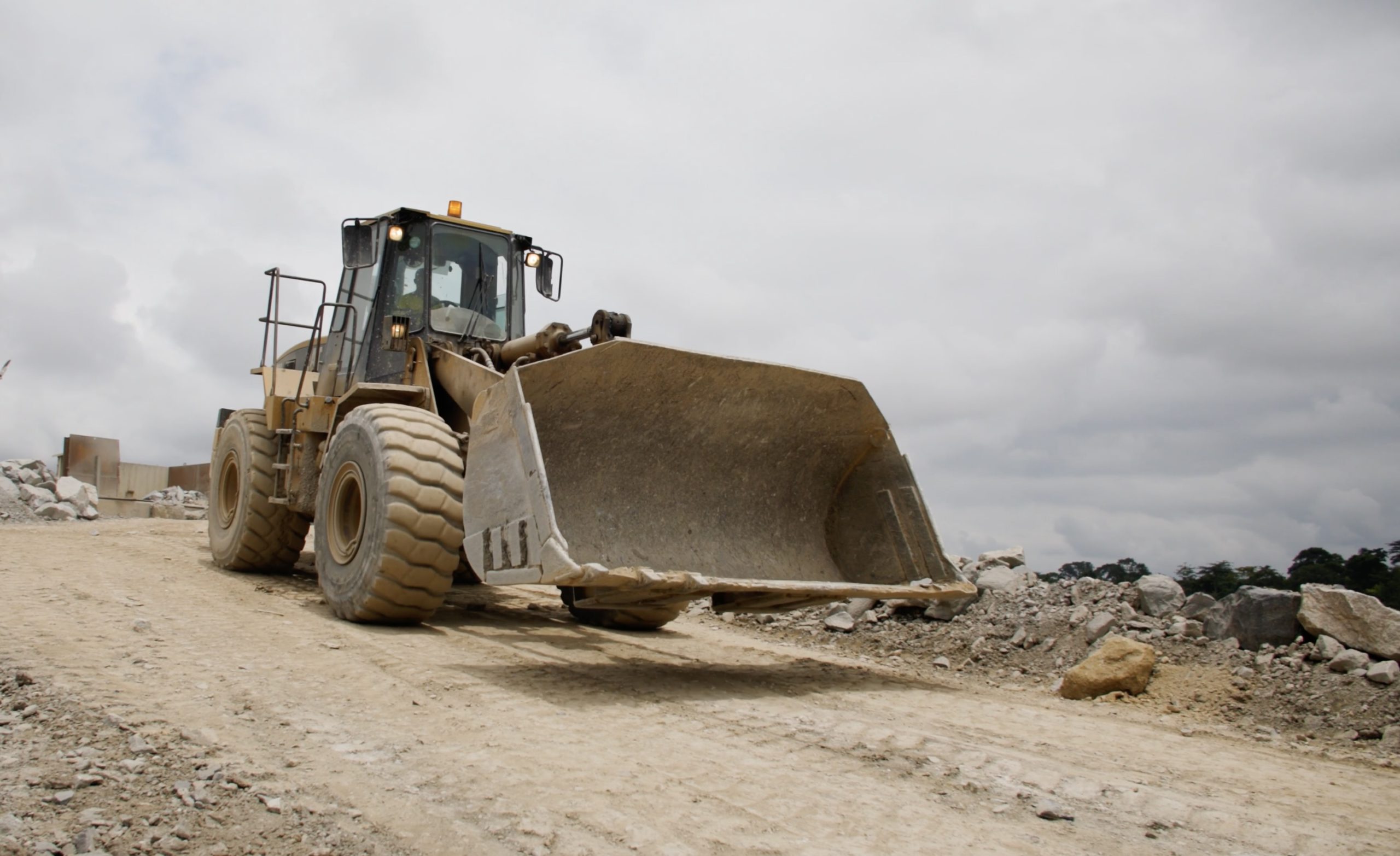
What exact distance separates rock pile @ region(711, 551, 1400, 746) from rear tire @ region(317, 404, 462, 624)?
3.33 m

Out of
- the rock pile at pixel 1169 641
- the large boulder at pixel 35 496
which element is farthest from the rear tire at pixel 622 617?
the large boulder at pixel 35 496

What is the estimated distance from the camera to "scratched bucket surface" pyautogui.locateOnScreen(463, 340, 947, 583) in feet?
16.5

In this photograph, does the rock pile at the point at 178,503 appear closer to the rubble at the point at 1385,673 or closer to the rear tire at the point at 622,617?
→ the rear tire at the point at 622,617

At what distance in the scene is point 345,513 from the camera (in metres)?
6.20

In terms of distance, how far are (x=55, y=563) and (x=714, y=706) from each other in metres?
5.71

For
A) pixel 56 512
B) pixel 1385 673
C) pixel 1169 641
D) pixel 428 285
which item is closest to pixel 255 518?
pixel 428 285

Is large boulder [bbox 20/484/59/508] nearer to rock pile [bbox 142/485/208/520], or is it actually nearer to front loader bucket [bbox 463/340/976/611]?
rock pile [bbox 142/485/208/520]

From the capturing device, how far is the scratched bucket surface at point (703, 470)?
16.5 ft

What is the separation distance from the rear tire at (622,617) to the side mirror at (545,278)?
2.31 meters

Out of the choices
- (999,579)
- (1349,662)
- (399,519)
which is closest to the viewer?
(399,519)

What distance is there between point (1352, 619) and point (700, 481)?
3.85 m


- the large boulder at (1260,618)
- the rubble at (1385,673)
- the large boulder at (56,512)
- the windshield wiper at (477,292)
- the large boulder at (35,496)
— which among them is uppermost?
the windshield wiper at (477,292)

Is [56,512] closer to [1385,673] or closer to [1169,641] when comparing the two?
[1169,641]

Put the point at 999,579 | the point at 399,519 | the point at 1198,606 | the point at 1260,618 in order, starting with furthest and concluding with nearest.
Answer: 1. the point at 999,579
2. the point at 1198,606
3. the point at 1260,618
4. the point at 399,519
